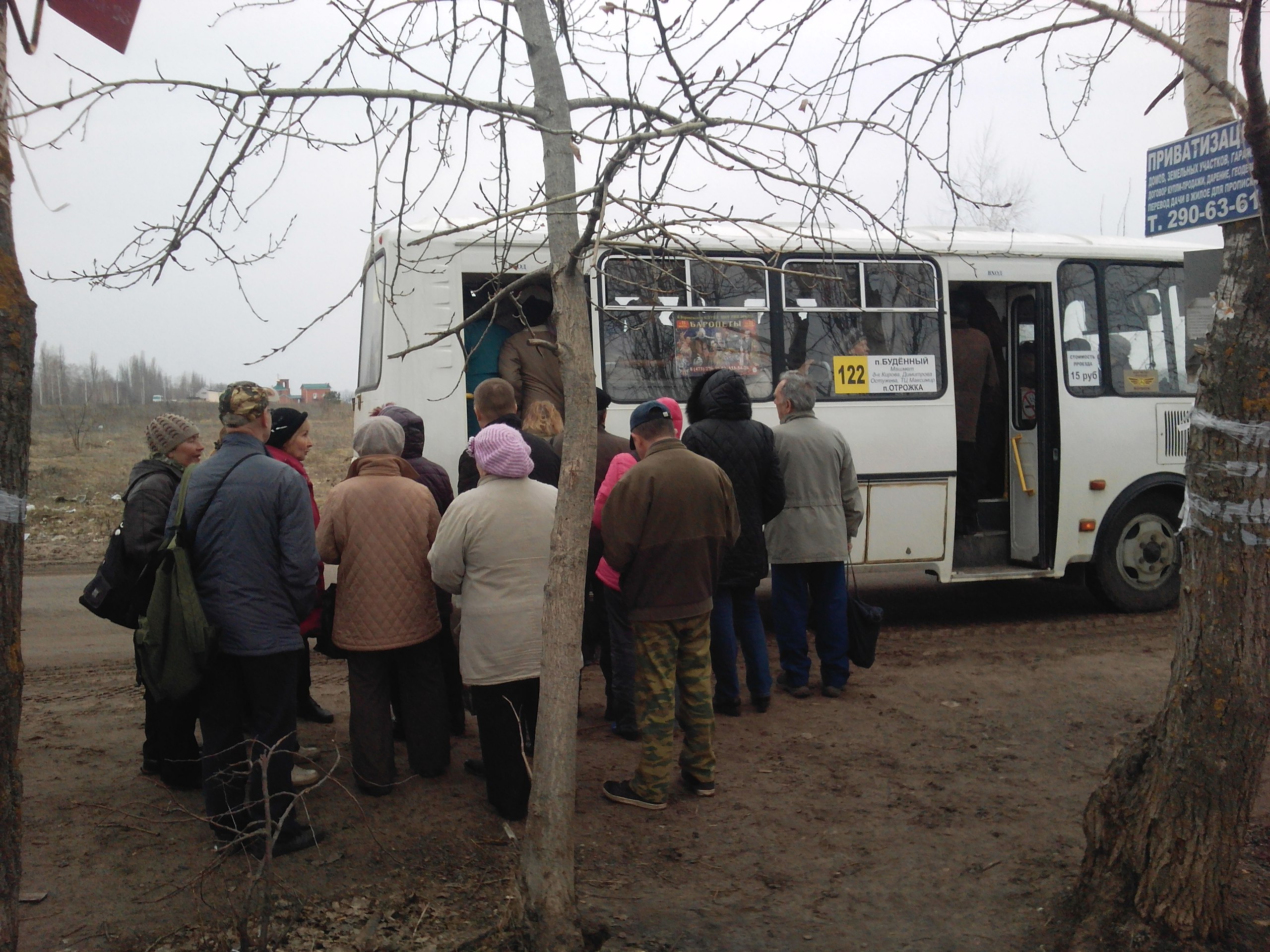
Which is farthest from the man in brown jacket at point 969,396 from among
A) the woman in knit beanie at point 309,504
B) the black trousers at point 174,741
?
the black trousers at point 174,741

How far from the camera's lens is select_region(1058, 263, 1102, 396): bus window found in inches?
332

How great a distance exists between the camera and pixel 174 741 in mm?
4727

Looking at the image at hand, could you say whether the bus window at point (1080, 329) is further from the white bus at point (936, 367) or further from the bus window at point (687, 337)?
the bus window at point (687, 337)

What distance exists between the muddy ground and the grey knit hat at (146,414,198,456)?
162 cm

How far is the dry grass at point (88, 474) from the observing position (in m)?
12.8

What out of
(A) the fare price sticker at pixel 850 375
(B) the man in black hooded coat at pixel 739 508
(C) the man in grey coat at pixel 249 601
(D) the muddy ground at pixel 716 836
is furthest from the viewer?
(A) the fare price sticker at pixel 850 375

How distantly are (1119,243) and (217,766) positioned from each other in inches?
317

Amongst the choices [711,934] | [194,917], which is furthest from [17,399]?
[711,934]

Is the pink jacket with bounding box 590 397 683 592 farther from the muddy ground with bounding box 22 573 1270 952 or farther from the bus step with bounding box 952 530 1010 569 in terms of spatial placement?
the bus step with bounding box 952 530 1010 569

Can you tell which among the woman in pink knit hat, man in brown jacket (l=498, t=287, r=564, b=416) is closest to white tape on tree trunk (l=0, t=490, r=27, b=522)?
the woman in pink knit hat

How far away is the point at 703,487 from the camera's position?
15.9 feet

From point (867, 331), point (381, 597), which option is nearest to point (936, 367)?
point (867, 331)

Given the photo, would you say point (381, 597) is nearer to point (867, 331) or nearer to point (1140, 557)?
point (867, 331)

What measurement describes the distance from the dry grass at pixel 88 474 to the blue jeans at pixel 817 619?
12.4 ft
